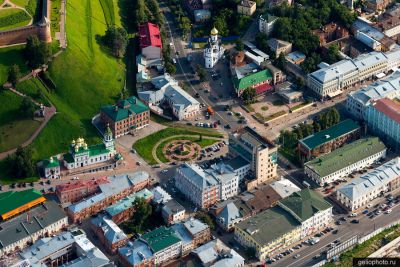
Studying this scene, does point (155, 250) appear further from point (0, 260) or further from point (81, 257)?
point (0, 260)

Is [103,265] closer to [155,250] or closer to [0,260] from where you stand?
[155,250]

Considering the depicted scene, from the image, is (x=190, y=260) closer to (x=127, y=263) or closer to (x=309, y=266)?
(x=127, y=263)

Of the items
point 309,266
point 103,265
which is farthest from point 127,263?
point 309,266

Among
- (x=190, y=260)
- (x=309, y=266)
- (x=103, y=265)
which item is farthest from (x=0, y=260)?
(x=309, y=266)

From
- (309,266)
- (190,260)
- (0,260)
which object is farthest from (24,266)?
(309,266)
